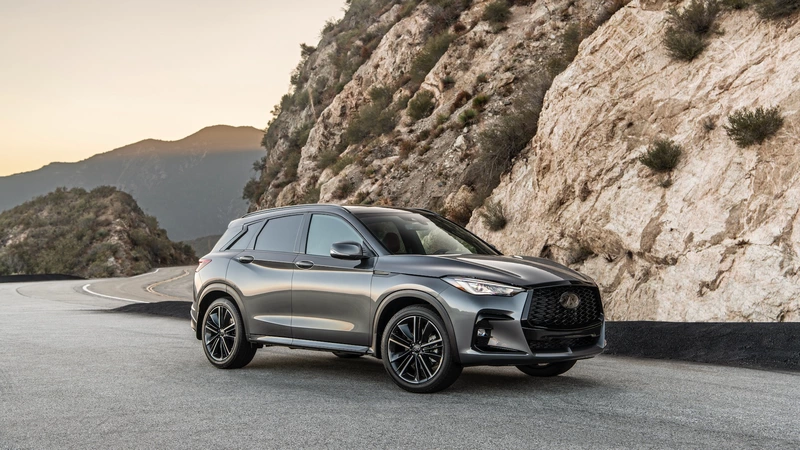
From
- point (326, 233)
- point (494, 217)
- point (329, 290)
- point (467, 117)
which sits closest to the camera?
point (329, 290)

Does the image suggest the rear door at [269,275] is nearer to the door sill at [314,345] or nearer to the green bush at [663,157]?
the door sill at [314,345]

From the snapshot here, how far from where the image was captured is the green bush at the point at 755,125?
12.8 metres

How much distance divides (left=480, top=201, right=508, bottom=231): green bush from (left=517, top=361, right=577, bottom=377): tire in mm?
10498

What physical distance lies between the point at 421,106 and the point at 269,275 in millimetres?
22491

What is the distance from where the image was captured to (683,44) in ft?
51.8

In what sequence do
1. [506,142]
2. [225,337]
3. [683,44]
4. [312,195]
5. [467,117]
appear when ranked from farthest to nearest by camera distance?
[312,195] → [467,117] → [506,142] → [683,44] → [225,337]

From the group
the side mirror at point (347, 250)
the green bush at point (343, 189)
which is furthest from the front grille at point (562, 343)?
the green bush at point (343, 189)

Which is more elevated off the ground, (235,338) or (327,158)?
(327,158)

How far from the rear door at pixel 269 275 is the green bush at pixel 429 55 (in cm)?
2458

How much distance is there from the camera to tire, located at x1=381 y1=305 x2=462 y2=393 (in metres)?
6.64

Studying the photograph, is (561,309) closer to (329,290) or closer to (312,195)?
(329,290)

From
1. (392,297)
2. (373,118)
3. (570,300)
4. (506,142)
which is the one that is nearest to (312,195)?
(373,118)

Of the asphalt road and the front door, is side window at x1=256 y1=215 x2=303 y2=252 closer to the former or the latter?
the front door

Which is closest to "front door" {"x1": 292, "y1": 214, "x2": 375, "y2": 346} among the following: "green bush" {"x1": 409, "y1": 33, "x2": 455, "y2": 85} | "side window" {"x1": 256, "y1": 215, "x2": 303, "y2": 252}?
"side window" {"x1": 256, "y1": 215, "x2": 303, "y2": 252}
